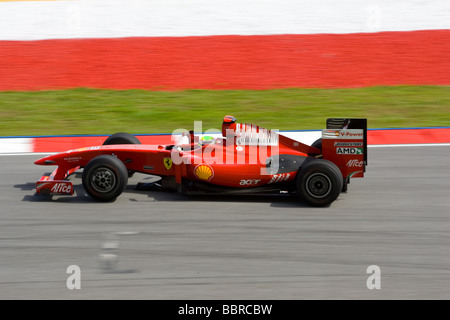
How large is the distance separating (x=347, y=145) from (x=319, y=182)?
625mm

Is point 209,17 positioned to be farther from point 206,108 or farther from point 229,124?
point 229,124

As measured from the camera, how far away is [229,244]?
20.9ft

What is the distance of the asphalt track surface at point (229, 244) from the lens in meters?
A: 5.41

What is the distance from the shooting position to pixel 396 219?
23.4 ft

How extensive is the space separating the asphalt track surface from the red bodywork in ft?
0.88

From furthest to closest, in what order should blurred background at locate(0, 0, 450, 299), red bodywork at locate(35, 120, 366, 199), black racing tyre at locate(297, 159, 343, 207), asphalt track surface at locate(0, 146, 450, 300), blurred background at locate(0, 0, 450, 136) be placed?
blurred background at locate(0, 0, 450, 136) < red bodywork at locate(35, 120, 366, 199) < black racing tyre at locate(297, 159, 343, 207) < blurred background at locate(0, 0, 450, 299) < asphalt track surface at locate(0, 146, 450, 300)

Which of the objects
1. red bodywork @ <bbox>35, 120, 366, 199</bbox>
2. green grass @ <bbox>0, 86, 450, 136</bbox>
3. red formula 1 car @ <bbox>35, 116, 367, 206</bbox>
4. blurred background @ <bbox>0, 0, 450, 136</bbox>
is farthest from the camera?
blurred background @ <bbox>0, 0, 450, 136</bbox>

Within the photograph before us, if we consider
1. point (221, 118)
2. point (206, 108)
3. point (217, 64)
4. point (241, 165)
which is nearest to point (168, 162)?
point (241, 165)

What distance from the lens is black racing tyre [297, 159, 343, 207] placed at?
732 centimetres

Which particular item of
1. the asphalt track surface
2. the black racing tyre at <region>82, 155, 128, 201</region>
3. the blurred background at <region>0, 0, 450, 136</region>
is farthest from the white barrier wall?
the black racing tyre at <region>82, 155, 128, 201</region>

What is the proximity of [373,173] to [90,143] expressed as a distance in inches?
191

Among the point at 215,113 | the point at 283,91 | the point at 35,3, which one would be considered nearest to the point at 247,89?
the point at 283,91

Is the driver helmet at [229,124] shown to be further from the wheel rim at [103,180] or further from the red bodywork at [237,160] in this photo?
the wheel rim at [103,180]

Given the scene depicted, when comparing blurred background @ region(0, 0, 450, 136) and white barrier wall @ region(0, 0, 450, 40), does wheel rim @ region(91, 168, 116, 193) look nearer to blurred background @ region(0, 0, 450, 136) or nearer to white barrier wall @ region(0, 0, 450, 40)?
blurred background @ region(0, 0, 450, 136)
